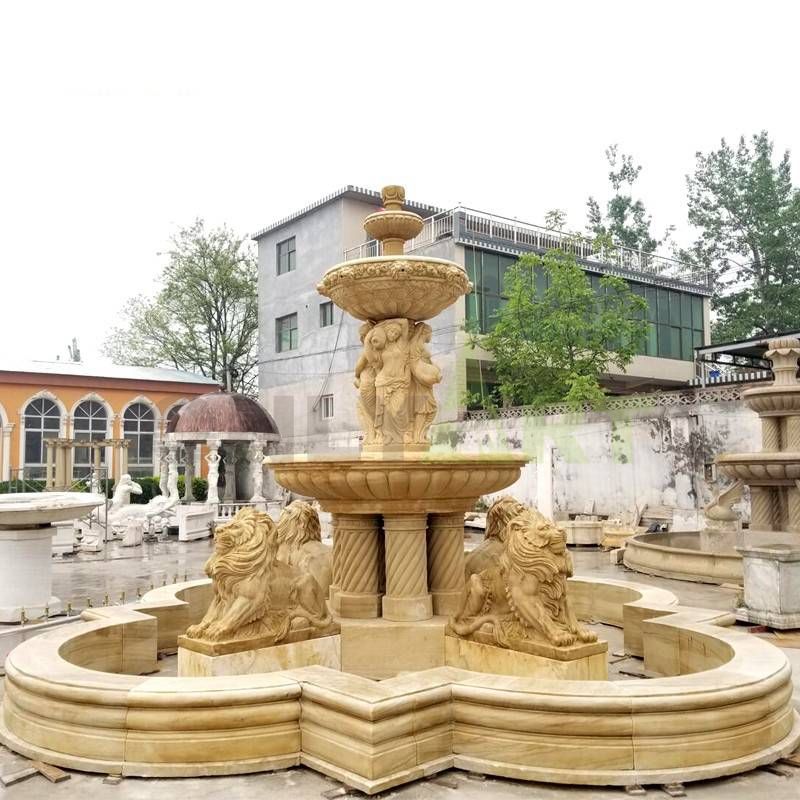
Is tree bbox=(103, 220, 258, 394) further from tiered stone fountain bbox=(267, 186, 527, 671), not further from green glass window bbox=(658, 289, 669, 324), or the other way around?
tiered stone fountain bbox=(267, 186, 527, 671)

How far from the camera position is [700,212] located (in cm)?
3609

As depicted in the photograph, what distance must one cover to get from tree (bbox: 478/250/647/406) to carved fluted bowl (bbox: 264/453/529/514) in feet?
59.0

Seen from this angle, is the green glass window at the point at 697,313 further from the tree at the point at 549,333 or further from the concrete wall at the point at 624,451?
the concrete wall at the point at 624,451

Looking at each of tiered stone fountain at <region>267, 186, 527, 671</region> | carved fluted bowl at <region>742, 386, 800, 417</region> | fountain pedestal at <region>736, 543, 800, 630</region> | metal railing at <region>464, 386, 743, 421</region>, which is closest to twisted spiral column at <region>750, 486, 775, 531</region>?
carved fluted bowl at <region>742, 386, 800, 417</region>

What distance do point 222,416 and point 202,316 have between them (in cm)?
1610

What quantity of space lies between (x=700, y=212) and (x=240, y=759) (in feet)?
120

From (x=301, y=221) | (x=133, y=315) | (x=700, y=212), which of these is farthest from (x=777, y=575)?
(x=133, y=315)

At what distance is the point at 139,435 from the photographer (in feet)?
112

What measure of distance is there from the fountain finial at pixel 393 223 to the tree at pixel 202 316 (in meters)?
32.7

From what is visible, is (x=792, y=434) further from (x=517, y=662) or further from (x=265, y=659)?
(x=265, y=659)

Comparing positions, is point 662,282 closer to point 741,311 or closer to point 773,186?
point 741,311

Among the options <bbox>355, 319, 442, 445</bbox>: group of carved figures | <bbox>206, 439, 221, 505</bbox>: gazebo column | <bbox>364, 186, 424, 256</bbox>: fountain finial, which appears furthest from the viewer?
<bbox>206, 439, 221, 505</bbox>: gazebo column

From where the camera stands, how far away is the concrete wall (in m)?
17.7

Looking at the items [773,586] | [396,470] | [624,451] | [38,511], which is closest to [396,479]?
[396,470]
